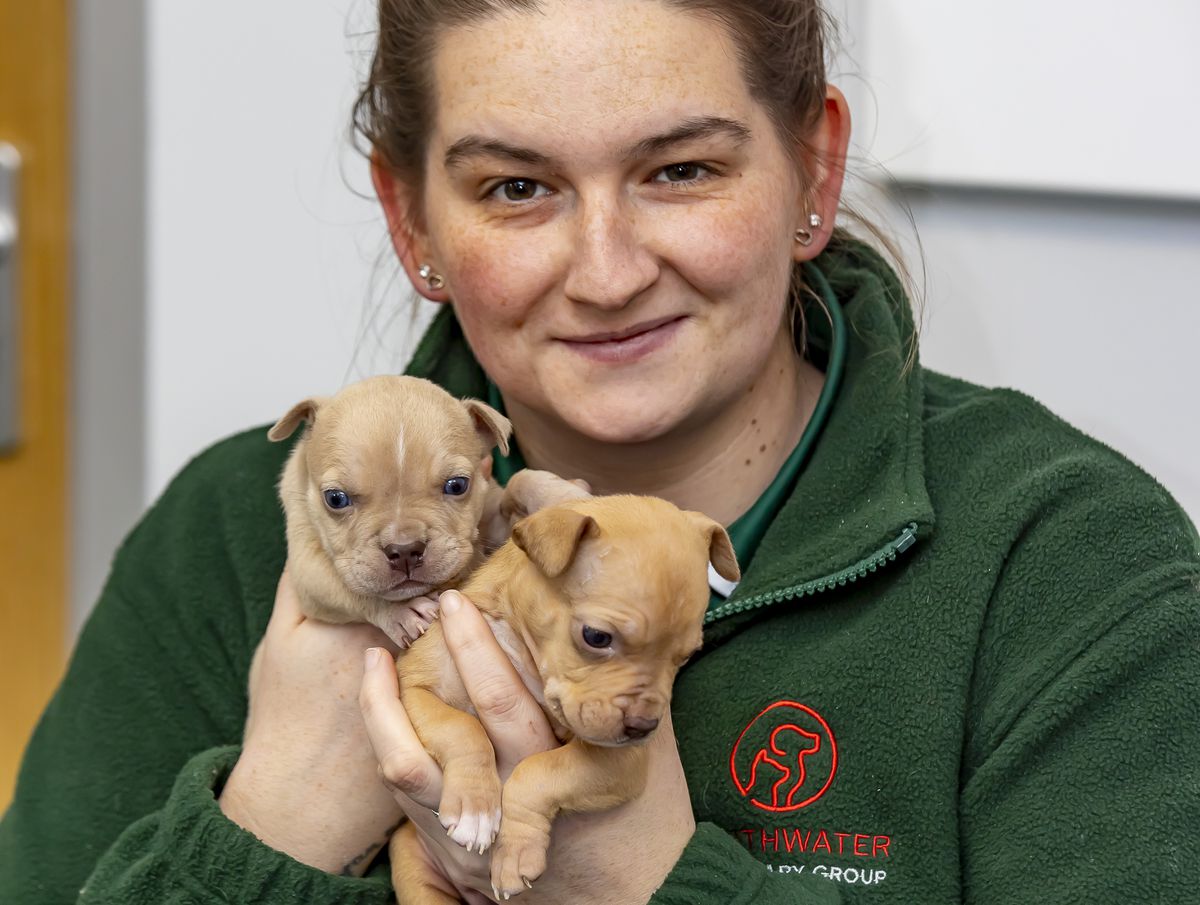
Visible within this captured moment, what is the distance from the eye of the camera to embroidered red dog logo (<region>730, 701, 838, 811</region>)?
1.55 metres

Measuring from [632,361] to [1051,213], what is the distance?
3.71ft

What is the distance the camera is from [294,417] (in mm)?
1564

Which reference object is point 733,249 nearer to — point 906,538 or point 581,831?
point 906,538

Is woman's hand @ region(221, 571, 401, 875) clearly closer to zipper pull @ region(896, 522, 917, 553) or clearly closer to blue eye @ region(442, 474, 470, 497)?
blue eye @ region(442, 474, 470, 497)

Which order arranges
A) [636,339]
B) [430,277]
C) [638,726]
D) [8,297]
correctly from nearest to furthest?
[638,726]
[636,339]
[430,277]
[8,297]

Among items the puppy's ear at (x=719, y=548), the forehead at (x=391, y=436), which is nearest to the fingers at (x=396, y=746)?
the forehead at (x=391, y=436)

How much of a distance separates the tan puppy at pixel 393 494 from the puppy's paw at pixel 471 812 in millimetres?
249

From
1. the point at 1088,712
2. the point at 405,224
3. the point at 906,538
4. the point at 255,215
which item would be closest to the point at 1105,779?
the point at 1088,712

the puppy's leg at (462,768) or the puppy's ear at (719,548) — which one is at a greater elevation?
the puppy's ear at (719,548)

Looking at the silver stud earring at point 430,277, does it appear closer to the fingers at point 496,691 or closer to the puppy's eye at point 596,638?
the fingers at point 496,691

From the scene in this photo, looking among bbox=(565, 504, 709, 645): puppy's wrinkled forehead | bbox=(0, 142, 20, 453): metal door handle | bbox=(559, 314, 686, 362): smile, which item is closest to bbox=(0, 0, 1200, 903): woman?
bbox=(559, 314, 686, 362): smile

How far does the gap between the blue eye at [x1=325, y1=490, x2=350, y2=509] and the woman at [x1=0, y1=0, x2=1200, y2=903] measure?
0.57 ft

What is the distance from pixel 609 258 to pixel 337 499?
41cm

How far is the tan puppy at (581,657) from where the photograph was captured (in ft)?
3.97
